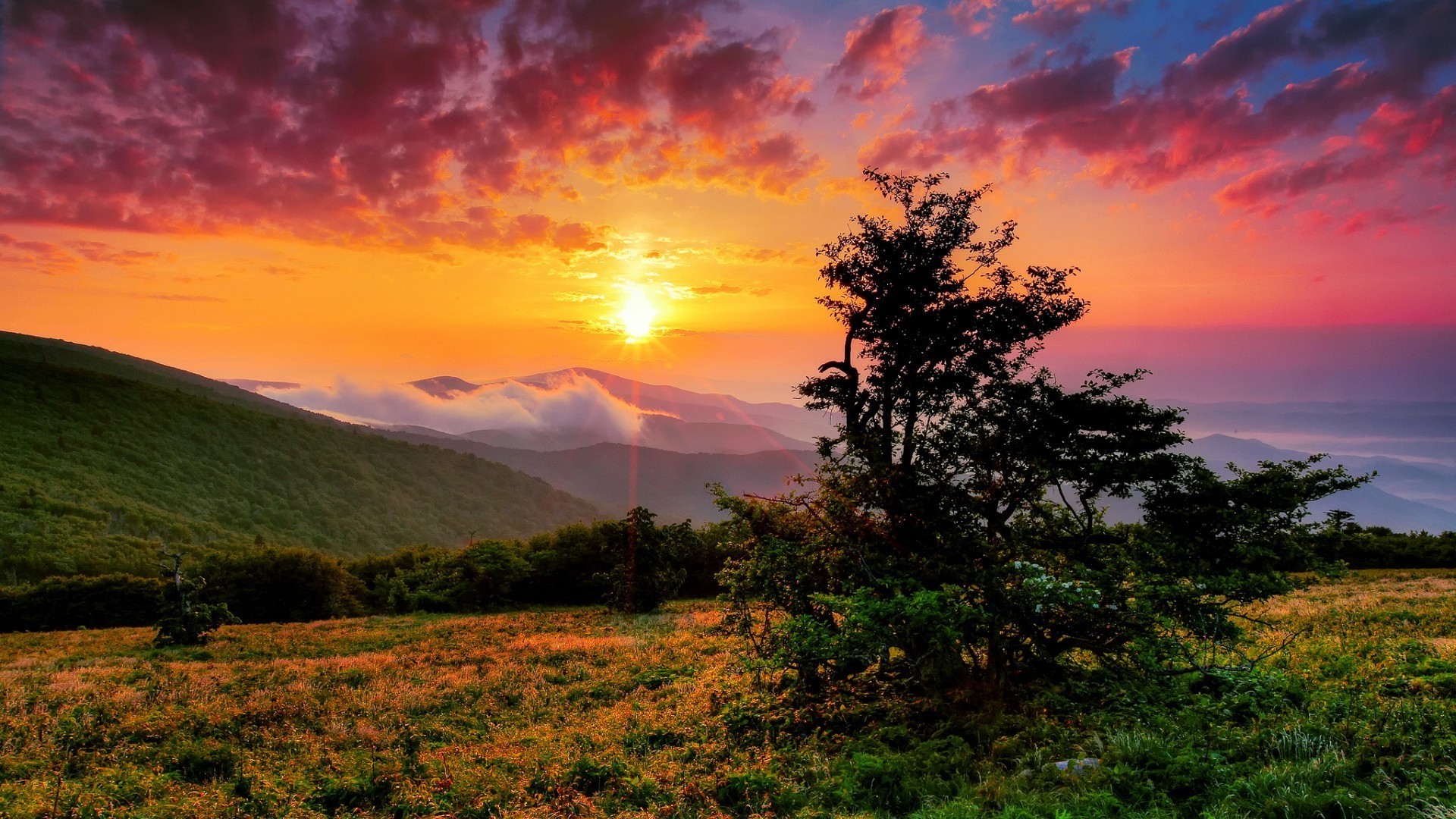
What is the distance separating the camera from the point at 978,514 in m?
13.0

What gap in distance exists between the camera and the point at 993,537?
12961mm

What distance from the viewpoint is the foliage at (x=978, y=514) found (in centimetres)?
1109

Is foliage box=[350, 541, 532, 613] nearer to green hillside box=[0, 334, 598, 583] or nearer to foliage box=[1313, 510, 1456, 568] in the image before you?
green hillside box=[0, 334, 598, 583]

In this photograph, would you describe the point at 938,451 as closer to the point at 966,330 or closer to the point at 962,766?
the point at 966,330

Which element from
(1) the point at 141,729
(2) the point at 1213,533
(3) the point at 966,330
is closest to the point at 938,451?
(3) the point at 966,330

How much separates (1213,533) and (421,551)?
99679 millimetres

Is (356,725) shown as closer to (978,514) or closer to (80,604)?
(978,514)

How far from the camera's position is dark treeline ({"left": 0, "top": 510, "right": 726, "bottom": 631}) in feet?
168

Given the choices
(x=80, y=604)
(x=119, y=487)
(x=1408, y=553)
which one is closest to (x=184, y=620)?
(x=80, y=604)

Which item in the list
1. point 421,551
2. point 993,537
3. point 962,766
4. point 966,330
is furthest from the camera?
point 421,551

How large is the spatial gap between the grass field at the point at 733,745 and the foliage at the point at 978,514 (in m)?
1.24

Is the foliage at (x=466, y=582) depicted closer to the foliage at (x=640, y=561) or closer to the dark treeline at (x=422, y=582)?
the dark treeline at (x=422, y=582)

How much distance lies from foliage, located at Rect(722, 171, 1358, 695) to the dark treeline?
30397 mm

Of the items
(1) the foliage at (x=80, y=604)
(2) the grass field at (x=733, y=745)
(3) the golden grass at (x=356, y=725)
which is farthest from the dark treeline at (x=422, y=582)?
(2) the grass field at (x=733, y=745)
